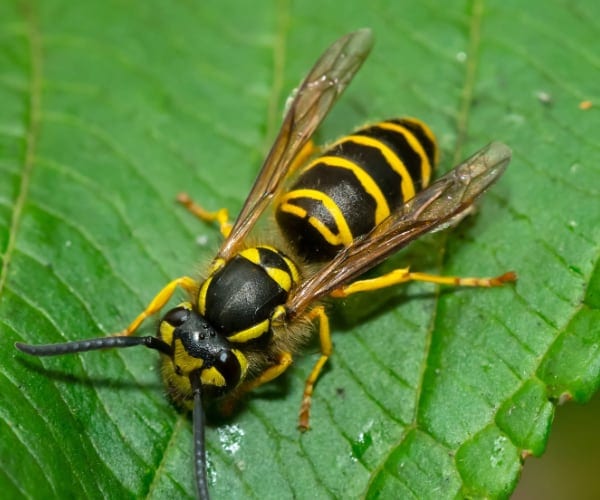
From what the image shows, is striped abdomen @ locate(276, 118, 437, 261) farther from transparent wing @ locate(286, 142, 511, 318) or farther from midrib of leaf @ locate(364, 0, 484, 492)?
midrib of leaf @ locate(364, 0, 484, 492)

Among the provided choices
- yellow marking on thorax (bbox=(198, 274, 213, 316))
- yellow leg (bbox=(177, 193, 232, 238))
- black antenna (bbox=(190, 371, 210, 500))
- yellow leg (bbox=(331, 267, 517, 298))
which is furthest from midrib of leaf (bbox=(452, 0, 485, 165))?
black antenna (bbox=(190, 371, 210, 500))

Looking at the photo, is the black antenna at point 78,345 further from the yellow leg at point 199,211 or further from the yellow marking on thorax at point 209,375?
the yellow leg at point 199,211

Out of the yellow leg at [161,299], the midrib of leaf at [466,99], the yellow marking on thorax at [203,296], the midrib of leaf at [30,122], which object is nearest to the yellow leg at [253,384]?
the yellow marking on thorax at [203,296]

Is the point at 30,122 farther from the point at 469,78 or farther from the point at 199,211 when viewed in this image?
the point at 469,78

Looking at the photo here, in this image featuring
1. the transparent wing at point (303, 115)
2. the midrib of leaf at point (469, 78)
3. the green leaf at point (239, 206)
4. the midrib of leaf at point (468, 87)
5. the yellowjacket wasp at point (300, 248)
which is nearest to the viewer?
the green leaf at point (239, 206)

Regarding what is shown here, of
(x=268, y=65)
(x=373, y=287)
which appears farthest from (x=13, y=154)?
(x=373, y=287)

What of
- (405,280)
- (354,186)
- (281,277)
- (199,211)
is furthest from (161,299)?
(405,280)
